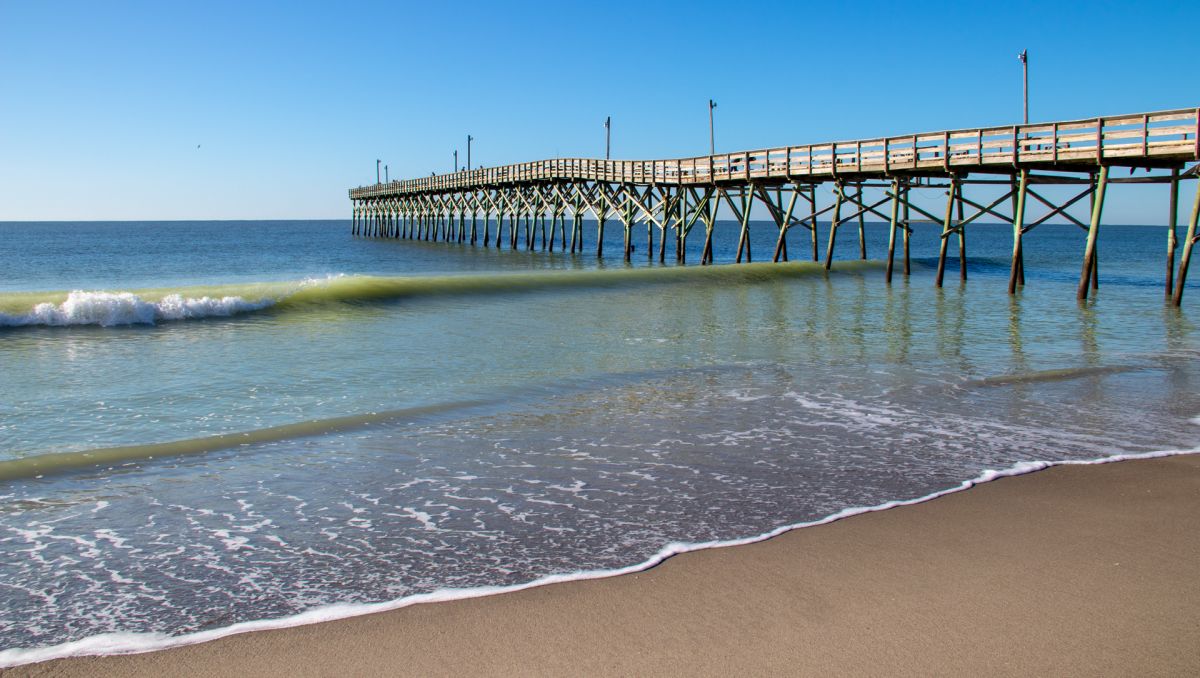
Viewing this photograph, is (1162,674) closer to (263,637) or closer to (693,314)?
(263,637)

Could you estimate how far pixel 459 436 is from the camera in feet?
23.5

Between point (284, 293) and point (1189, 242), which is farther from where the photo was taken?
point (284, 293)

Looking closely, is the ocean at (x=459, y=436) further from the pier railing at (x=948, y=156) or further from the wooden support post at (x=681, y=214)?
the wooden support post at (x=681, y=214)

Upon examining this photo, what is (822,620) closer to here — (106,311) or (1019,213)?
(106,311)

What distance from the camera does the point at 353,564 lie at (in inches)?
172

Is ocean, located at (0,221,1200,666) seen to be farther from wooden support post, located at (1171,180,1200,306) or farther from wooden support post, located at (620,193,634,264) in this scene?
wooden support post, located at (620,193,634,264)

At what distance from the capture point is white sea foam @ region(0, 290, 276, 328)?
578 inches

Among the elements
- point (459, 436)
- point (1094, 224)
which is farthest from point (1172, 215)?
point (459, 436)

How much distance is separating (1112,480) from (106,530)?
6194 millimetres

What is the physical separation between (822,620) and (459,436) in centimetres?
409

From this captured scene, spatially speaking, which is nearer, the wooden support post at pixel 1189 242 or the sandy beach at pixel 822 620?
the sandy beach at pixel 822 620

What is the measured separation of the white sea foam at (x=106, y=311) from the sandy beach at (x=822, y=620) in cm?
1328

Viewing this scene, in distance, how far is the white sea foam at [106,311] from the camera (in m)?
14.7

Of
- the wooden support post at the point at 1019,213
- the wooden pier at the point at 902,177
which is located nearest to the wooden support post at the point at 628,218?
the wooden pier at the point at 902,177
